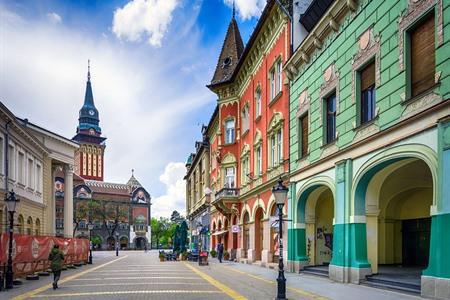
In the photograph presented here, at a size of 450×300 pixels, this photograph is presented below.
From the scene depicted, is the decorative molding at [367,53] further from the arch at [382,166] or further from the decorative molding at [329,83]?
the arch at [382,166]

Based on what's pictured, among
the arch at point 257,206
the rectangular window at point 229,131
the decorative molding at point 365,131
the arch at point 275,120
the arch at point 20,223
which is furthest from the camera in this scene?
the rectangular window at point 229,131

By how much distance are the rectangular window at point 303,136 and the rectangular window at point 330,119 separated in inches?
91.9

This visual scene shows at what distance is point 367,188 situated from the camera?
17.0 metres

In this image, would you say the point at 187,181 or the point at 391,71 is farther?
the point at 187,181

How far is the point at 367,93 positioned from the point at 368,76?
0.57 metres

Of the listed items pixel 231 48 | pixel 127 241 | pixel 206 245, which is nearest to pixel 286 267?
pixel 231 48

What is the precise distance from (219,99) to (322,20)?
21716mm

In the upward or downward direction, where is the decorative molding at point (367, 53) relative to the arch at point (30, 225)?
upward

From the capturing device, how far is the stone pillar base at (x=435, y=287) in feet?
37.4

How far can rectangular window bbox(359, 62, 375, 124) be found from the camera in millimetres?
16266

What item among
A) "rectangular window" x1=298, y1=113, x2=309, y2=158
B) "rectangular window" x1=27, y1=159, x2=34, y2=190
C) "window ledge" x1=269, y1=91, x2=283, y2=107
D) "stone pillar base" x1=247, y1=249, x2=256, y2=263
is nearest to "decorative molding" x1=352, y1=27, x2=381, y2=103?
"rectangular window" x1=298, y1=113, x2=309, y2=158

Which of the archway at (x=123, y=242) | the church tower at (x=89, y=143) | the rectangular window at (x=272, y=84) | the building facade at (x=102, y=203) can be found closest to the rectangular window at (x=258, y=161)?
the rectangular window at (x=272, y=84)

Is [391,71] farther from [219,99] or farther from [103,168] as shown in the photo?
[103,168]

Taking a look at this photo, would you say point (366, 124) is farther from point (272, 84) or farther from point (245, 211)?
point (245, 211)
